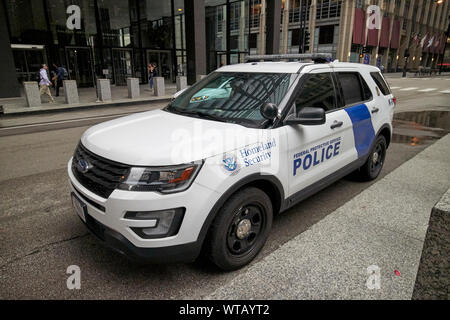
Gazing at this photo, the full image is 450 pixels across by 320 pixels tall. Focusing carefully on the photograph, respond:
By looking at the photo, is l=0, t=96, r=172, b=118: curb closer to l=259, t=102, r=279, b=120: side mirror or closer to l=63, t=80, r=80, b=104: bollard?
Answer: l=63, t=80, r=80, b=104: bollard

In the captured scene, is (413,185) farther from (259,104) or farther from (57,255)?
(57,255)

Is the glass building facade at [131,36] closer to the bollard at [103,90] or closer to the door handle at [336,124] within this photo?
the bollard at [103,90]

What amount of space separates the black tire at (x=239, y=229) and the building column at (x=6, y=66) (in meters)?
18.5

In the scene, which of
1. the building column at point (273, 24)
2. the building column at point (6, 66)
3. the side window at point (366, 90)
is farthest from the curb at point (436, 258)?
the building column at point (273, 24)

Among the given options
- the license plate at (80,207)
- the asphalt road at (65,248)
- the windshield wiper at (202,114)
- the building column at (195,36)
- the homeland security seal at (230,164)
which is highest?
the building column at (195,36)

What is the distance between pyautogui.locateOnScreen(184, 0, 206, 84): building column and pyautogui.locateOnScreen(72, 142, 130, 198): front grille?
64.1 ft

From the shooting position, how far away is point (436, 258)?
5.52 feet

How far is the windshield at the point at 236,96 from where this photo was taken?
3041 millimetres

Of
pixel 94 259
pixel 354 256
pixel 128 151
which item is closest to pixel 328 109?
pixel 354 256

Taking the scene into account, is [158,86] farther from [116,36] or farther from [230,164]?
[230,164]

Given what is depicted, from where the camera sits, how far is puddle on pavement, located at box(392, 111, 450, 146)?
26.3ft

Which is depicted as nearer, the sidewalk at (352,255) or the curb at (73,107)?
the sidewalk at (352,255)

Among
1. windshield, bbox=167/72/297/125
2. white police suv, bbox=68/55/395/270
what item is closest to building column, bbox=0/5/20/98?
white police suv, bbox=68/55/395/270

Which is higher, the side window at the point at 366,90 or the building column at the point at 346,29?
the building column at the point at 346,29
